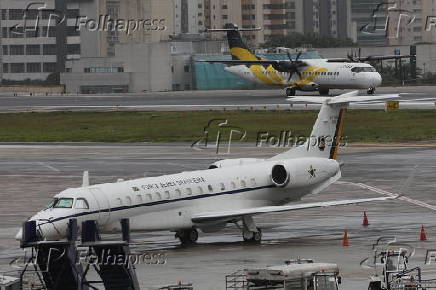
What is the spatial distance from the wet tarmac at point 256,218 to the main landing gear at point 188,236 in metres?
0.30

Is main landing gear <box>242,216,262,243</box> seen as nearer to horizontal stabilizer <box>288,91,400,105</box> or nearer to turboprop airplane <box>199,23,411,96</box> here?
horizontal stabilizer <box>288,91,400,105</box>

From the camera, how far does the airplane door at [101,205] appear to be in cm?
3678

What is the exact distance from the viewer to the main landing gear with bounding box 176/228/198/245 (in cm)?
4059

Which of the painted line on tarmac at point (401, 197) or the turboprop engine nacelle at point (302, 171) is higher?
the turboprop engine nacelle at point (302, 171)

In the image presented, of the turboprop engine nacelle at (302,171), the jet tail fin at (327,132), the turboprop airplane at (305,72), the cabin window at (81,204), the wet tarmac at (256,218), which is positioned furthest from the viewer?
the turboprop airplane at (305,72)

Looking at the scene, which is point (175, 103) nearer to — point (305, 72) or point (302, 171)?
point (305, 72)

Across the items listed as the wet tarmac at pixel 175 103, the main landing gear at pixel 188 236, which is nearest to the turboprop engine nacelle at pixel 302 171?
the main landing gear at pixel 188 236

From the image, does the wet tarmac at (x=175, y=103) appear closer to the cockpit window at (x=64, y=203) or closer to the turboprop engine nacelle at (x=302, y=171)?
the turboprop engine nacelle at (x=302, y=171)

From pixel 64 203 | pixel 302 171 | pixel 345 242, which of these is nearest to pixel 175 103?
pixel 302 171

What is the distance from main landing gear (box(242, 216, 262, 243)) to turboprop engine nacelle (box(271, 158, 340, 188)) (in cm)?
199

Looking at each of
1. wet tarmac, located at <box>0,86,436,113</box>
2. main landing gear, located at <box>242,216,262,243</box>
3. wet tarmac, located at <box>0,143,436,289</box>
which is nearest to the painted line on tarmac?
wet tarmac, located at <box>0,143,436,289</box>

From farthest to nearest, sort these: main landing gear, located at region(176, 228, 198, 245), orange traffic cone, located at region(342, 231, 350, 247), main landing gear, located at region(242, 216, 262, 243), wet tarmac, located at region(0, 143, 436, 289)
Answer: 1. main landing gear, located at region(242, 216, 262, 243)
2. main landing gear, located at region(176, 228, 198, 245)
3. orange traffic cone, located at region(342, 231, 350, 247)
4. wet tarmac, located at region(0, 143, 436, 289)

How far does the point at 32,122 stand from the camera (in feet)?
359

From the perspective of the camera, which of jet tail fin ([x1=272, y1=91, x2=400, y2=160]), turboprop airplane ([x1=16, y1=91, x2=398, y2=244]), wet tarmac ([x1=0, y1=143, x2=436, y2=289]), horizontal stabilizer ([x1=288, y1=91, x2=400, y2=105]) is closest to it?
wet tarmac ([x1=0, y1=143, x2=436, y2=289])
